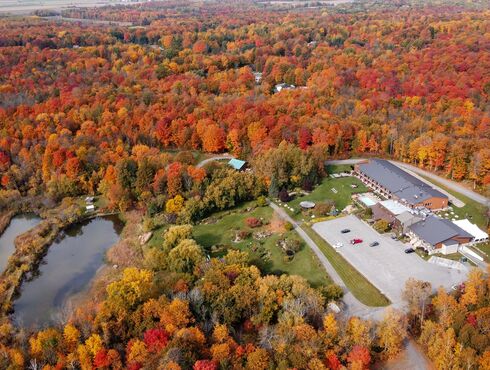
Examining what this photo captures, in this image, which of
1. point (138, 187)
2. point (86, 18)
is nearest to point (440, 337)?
point (138, 187)

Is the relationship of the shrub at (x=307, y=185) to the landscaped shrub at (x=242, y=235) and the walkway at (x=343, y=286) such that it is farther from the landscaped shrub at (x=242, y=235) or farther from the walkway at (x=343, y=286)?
the landscaped shrub at (x=242, y=235)

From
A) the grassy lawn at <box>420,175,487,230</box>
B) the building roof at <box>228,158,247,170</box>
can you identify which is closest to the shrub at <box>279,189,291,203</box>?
the building roof at <box>228,158,247,170</box>

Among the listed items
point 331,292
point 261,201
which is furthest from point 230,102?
point 331,292

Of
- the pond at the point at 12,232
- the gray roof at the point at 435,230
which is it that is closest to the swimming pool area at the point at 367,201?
the gray roof at the point at 435,230

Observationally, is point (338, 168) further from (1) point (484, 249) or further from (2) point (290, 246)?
(1) point (484, 249)

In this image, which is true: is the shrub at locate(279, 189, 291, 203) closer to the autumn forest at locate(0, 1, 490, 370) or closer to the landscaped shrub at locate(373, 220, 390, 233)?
the autumn forest at locate(0, 1, 490, 370)

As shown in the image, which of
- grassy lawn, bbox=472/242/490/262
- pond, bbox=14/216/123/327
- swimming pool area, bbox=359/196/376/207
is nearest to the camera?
pond, bbox=14/216/123/327

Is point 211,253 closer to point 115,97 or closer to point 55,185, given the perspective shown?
point 55,185
